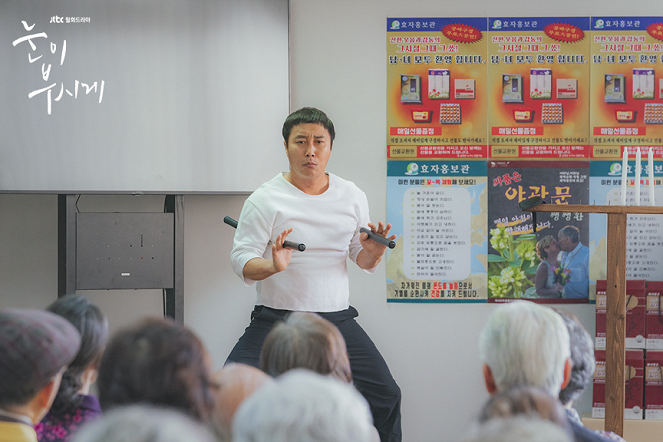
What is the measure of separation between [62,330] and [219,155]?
5.78 ft

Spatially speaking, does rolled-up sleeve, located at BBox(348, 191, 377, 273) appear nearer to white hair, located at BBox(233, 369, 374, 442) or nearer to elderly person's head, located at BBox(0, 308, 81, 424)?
elderly person's head, located at BBox(0, 308, 81, 424)

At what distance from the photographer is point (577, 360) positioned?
1.18 m

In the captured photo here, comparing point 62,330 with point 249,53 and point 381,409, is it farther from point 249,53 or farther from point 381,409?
point 249,53

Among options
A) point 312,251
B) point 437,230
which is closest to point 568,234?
point 437,230

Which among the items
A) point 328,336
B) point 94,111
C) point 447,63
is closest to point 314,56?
point 447,63

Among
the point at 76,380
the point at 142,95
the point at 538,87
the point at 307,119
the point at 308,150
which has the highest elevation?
the point at 538,87

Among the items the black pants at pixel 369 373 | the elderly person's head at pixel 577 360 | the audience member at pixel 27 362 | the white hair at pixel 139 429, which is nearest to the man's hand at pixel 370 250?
the black pants at pixel 369 373

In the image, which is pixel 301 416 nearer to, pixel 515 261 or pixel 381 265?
pixel 381 265

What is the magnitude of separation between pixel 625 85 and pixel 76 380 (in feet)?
9.25

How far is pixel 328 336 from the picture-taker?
3.37 feet

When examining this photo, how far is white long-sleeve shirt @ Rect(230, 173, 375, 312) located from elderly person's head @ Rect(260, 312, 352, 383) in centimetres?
111

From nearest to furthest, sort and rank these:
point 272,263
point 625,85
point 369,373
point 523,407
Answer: point 523,407 → point 272,263 → point 369,373 → point 625,85

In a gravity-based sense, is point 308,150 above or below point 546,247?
above

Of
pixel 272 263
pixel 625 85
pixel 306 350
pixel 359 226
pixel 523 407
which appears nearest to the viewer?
pixel 523 407
